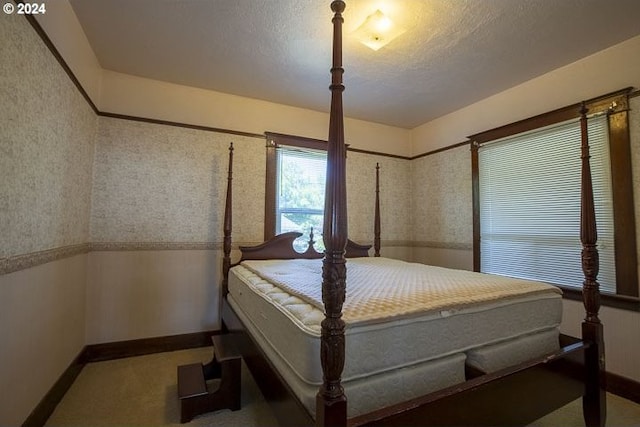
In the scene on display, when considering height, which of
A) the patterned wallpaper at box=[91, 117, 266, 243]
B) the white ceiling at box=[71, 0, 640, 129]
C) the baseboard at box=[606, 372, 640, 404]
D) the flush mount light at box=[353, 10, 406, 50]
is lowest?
the baseboard at box=[606, 372, 640, 404]

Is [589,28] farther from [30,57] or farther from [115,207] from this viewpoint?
[115,207]

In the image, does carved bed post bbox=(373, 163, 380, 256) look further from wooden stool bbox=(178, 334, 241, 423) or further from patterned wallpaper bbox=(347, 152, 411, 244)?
wooden stool bbox=(178, 334, 241, 423)

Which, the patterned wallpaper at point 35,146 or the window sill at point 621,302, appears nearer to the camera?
the patterned wallpaper at point 35,146

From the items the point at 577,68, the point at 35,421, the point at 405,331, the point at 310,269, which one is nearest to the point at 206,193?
the point at 310,269

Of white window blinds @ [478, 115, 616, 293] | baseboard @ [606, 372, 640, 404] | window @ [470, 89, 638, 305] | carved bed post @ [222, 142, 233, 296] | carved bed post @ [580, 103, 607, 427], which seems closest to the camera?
carved bed post @ [580, 103, 607, 427]

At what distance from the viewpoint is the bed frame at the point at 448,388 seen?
3.33ft

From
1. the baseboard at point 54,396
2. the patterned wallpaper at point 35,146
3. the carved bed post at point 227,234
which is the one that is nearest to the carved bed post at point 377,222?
the carved bed post at point 227,234

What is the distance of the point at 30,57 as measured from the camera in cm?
156

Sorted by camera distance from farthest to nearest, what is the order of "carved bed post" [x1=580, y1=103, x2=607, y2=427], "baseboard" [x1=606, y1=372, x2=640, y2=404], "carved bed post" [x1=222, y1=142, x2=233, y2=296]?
"carved bed post" [x1=222, y1=142, x2=233, y2=296] < "baseboard" [x1=606, y1=372, x2=640, y2=404] < "carved bed post" [x1=580, y1=103, x2=607, y2=427]

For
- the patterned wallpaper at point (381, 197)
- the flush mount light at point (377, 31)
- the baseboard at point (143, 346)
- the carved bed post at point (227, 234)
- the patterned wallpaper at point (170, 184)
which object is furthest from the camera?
the patterned wallpaper at point (381, 197)

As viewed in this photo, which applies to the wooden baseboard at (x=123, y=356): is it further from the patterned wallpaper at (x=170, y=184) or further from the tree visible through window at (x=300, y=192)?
the tree visible through window at (x=300, y=192)

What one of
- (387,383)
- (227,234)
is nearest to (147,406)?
(227,234)

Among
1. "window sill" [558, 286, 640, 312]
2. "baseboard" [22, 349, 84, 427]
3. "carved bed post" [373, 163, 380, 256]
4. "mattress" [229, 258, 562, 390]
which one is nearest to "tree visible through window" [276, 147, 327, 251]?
"carved bed post" [373, 163, 380, 256]

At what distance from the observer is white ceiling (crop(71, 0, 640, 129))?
2012mm
